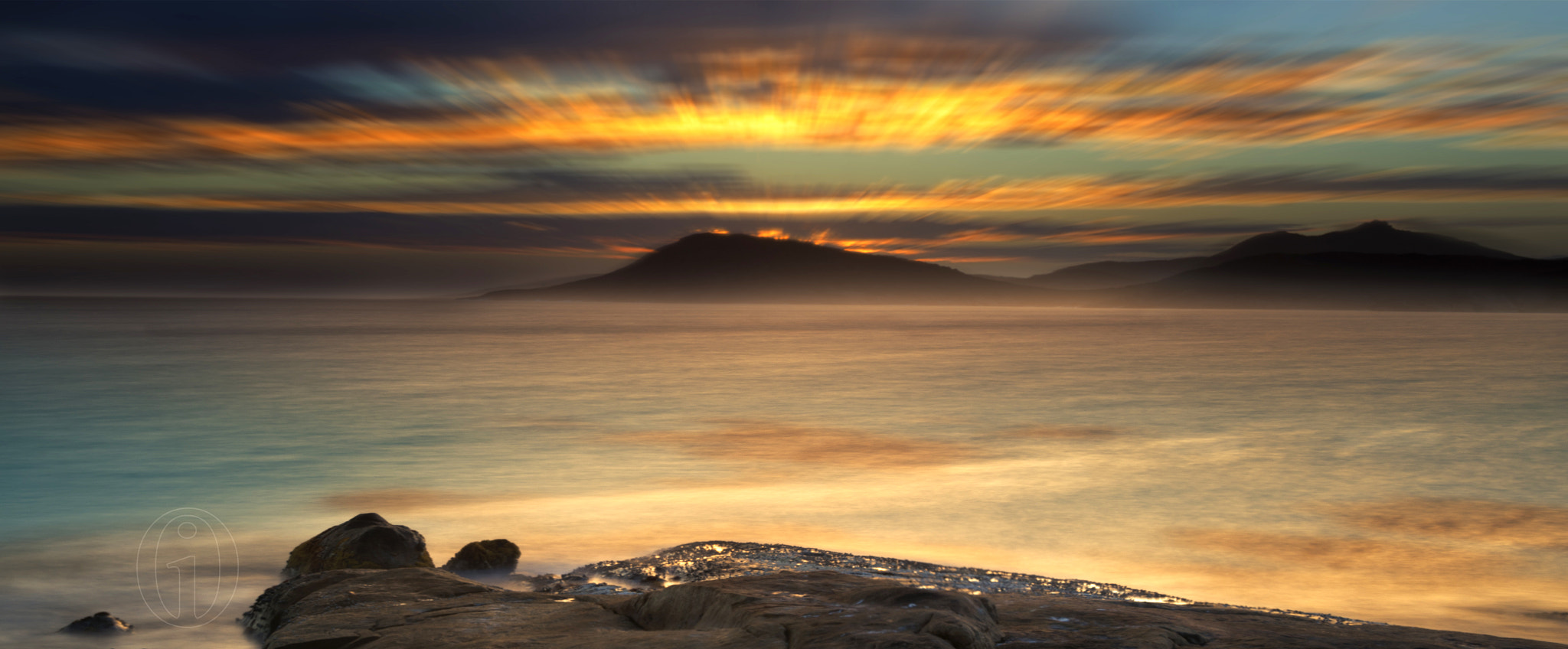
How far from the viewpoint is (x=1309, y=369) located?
38438 millimetres

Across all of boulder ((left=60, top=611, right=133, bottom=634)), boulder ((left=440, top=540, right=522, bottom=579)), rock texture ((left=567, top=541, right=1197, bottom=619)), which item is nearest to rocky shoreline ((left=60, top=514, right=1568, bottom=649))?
rock texture ((left=567, top=541, right=1197, bottom=619))

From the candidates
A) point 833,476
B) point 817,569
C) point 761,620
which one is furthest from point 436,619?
point 833,476

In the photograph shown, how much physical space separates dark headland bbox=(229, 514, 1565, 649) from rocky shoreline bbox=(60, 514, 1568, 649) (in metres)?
0.01

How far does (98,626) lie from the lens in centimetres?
718

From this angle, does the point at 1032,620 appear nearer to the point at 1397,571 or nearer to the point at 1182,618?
the point at 1182,618

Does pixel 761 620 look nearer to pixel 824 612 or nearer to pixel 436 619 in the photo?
pixel 824 612

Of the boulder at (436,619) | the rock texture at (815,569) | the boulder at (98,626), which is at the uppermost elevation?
the rock texture at (815,569)

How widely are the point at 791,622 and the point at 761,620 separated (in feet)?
0.60

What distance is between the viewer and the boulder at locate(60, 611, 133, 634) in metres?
7.15

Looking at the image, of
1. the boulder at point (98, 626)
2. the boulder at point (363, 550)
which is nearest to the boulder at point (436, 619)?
the boulder at point (363, 550)

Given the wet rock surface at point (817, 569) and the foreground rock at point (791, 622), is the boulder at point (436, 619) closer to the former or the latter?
the foreground rock at point (791, 622)

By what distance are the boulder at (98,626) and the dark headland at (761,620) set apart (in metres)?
0.90

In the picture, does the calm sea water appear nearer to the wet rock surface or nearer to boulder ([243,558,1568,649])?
the wet rock surface

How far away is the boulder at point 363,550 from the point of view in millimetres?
7996
